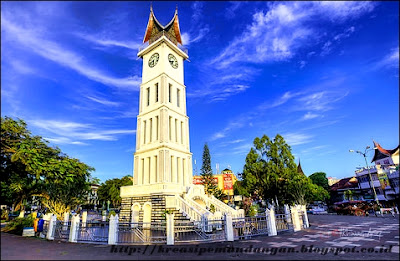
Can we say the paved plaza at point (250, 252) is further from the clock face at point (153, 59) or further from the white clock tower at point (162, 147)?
the clock face at point (153, 59)

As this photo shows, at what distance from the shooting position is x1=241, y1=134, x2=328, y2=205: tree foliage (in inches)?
1023

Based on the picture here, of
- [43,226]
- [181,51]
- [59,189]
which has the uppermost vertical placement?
[181,51]

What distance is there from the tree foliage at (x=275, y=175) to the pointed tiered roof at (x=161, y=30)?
20310 mm

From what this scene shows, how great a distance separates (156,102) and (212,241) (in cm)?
1885

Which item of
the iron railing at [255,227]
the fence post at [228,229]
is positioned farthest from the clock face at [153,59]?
the fence post at [228,229]

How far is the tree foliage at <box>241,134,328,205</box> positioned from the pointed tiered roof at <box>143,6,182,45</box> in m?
20.3

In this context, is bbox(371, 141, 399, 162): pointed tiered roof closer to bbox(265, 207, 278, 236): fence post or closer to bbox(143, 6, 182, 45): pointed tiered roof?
bbox(265, 207, 278, 236): fence post

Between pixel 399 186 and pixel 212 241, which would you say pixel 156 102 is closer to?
pixel 212 241

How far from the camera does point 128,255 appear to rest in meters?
8.84

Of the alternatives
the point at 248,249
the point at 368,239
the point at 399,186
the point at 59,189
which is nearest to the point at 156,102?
the point at 59,189

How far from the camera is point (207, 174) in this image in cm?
5338

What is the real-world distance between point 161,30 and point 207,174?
3399cm

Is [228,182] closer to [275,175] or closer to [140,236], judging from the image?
[275,175]

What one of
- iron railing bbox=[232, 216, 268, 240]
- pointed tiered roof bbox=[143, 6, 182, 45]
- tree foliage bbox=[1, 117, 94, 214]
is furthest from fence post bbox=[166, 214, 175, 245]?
pointed tiered roof bbox=[143, 6, 182, 45]
